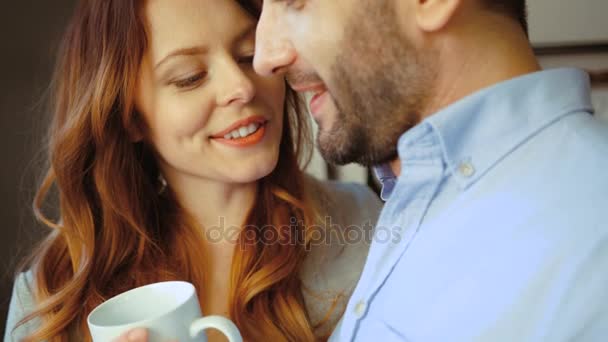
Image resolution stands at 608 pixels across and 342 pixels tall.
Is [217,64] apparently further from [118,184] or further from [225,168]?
[118,184]

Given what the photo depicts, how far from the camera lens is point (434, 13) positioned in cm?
57

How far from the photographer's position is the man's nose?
0.72 meters

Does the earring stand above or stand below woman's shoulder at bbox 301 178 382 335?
above

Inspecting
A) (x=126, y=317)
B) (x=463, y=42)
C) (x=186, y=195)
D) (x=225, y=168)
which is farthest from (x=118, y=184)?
(x=463, y=42)

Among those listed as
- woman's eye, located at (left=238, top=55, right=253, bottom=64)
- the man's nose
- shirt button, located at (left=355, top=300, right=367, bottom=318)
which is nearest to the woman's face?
woman's eye, located at (left=238, top=55, right=253, bottom=64)

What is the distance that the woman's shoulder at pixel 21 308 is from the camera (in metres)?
0.94

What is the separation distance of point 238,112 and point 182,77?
12cm

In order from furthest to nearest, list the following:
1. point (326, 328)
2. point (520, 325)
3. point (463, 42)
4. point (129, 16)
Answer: point (326, 328) → point (129, 16) → point (463, 42) → point (520, 325)

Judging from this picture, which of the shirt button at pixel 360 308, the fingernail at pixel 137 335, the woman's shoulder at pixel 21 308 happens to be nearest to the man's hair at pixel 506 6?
the shirt button at pixel 360 308

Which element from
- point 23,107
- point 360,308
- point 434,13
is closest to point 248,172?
point 360,308

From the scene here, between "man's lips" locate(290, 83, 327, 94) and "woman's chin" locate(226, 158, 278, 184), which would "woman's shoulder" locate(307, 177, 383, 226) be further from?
"man's lips" locate(290, 83, 327, 94)

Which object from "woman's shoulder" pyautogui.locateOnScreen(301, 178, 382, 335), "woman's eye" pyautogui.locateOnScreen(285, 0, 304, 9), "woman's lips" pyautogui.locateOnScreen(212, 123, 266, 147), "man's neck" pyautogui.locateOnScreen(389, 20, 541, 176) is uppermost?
"woman's eye" pyautogui.locateOnScreen(285, 0, 304, 9)

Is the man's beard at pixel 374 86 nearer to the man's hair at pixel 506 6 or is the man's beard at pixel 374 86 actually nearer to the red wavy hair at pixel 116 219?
the man's hair at pixel 506 6

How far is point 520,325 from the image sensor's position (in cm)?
48
